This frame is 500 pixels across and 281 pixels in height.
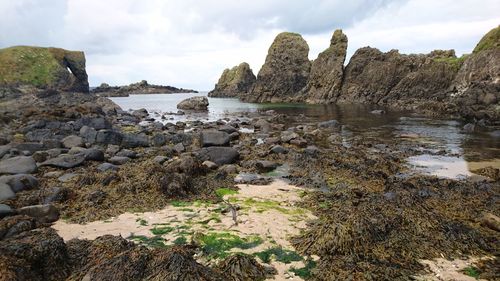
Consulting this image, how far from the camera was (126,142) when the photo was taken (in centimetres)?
2041

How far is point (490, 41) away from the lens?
51500 millimetres

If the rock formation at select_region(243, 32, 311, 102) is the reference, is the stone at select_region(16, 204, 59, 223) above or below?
below

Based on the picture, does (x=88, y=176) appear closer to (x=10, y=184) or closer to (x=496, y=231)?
(x=10, y=184)

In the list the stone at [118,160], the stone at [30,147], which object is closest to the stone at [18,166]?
the stone at [118,160]

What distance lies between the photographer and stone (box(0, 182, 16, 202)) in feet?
33.2

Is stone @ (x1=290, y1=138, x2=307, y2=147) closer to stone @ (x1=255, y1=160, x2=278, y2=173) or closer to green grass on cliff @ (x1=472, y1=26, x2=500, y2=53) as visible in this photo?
stone @ (x1=255, y1=160, x2=278, y2=173)

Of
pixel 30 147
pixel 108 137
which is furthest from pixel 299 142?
pixel 30 147

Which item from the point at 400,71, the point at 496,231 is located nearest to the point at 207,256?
the point at 496,231

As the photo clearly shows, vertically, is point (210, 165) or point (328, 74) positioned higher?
point (328, 74)

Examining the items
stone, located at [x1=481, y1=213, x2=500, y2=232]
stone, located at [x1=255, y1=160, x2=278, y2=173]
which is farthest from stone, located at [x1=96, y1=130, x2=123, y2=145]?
stone, located at [x1=481, y1=213, x2=500, y2=232]

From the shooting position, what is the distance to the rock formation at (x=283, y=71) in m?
96.7

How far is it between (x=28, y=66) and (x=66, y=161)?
313 ft

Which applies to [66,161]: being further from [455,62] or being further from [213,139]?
[455,62]

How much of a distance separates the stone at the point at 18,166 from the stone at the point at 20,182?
1631 millimetres
